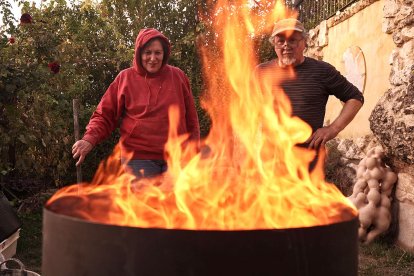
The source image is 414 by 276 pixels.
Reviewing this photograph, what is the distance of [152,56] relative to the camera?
3.28 m

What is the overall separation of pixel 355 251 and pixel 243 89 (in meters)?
1.42

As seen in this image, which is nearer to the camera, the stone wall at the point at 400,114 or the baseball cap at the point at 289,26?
the baseball cap at the point at 289,26

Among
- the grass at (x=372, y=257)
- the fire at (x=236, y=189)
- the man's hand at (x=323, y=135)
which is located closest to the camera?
the fire at (x=236, y=189)

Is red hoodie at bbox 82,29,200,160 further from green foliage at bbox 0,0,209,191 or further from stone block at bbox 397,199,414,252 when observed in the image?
stone block at bbox 397,199,414,252

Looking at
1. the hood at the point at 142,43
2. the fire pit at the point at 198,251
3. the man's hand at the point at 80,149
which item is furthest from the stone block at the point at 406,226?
the man's hand at the point at 80,149

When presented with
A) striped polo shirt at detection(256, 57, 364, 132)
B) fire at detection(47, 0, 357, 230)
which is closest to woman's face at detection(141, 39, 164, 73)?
fire at detection(47, 0, 357, 230)

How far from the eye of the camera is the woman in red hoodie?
326cm

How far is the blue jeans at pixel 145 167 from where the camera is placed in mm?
3238

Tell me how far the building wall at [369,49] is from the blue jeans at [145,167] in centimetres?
264

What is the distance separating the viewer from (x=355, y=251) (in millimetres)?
2094

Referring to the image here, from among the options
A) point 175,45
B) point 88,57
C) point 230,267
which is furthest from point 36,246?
point 175,45

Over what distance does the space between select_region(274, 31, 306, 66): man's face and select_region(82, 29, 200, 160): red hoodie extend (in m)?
0.69

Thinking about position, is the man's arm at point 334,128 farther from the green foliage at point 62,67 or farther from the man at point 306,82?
the green foliage at point 62,67

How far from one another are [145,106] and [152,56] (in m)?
0.32
